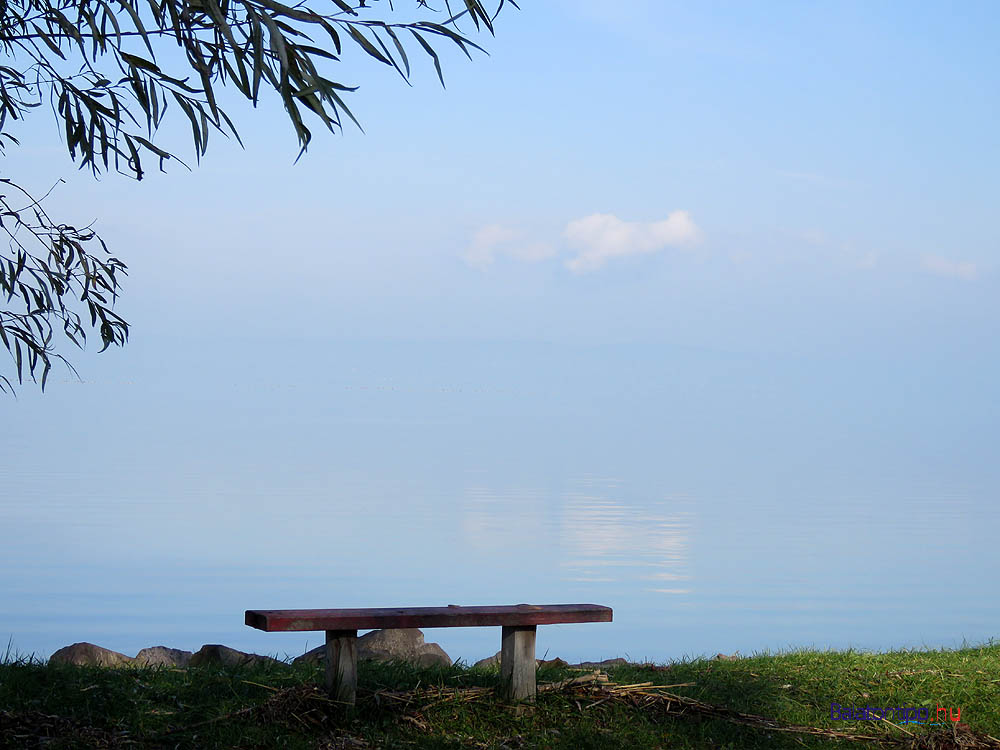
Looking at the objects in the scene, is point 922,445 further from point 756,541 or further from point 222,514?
point 222,514

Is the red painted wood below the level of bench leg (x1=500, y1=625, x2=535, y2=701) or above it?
above

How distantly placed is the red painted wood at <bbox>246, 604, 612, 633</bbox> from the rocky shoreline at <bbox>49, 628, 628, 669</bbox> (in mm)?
1575

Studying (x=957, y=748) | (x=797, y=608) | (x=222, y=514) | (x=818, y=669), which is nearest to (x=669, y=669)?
(x=818, y=669)

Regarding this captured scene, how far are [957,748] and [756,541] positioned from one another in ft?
45.7

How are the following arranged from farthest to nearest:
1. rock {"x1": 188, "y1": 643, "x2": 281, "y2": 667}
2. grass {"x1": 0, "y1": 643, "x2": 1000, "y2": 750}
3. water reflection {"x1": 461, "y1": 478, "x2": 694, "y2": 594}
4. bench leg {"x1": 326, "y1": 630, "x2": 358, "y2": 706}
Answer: water reflection {"x1": 461, "y1": 478, "x2": 694, "y2": 594} < rock {"x1": 188, "y1": 643, "x2": 281, "y2": 667} < bench leg {"x1": 326, "y1": 630, "x2": 358, "y2": 706} < grass {"x1": 0, "y1": 643, "x2": 1000, "y2": 750}

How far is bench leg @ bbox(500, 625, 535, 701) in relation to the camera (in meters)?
6.61

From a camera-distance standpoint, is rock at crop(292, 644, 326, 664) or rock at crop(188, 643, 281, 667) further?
rock at crop(292, 644, 326, 664)

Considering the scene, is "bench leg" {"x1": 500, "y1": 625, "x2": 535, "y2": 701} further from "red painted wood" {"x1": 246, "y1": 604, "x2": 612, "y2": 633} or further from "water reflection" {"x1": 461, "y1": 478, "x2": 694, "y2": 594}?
"water reflection" {"x1": 461, "y1": 478, "x2": 694, "y2": 594}

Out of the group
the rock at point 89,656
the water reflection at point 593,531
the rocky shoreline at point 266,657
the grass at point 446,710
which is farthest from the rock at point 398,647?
the water reflection at point 593,531

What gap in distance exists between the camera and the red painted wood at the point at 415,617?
6.09 m

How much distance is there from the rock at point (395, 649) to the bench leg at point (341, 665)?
222 centimetres

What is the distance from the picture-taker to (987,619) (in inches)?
614

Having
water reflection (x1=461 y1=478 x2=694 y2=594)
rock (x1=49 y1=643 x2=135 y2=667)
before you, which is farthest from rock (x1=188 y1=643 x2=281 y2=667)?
water reflection (x1=461 y1=478 x2=694 y2=594)

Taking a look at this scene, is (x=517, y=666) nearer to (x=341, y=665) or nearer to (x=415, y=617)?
(x=415, y=617)
